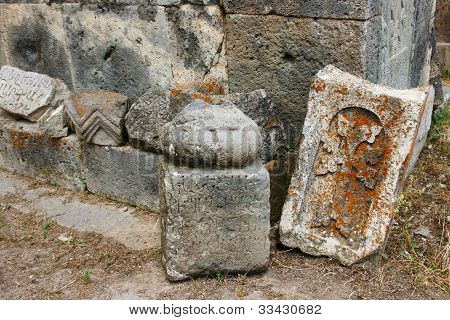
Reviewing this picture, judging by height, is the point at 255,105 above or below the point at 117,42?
below

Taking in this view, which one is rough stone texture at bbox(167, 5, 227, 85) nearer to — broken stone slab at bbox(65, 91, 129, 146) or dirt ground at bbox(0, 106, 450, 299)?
broken stone slab at bbox(65, 91, 129, 146)

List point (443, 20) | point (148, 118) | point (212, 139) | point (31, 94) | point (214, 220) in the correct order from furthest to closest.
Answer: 1. point (443, 20)
2. point (31, 94)
3. point (148, 118)
4. point (214, 220)
5. point (212, 139)

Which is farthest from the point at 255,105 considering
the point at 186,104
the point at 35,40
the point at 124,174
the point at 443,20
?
the point at 443,20

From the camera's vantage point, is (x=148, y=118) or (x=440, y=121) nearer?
(x=148, y=118)

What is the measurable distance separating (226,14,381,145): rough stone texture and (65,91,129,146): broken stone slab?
802mm

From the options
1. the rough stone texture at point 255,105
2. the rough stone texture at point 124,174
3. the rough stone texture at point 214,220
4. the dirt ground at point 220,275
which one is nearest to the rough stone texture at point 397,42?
the rough stone texture at point 255,105

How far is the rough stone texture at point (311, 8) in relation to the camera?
9.95 feet

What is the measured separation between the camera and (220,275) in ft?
9.12

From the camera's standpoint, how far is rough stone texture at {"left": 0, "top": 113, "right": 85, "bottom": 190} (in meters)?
4.00

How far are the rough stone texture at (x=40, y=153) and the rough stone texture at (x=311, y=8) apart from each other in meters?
1.56

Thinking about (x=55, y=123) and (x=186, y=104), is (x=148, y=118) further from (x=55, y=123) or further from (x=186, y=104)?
(x=55, y=123)

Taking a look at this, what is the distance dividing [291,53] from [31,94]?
198 centimetres

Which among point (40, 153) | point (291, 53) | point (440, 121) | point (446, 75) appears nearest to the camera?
point (291, 53)
